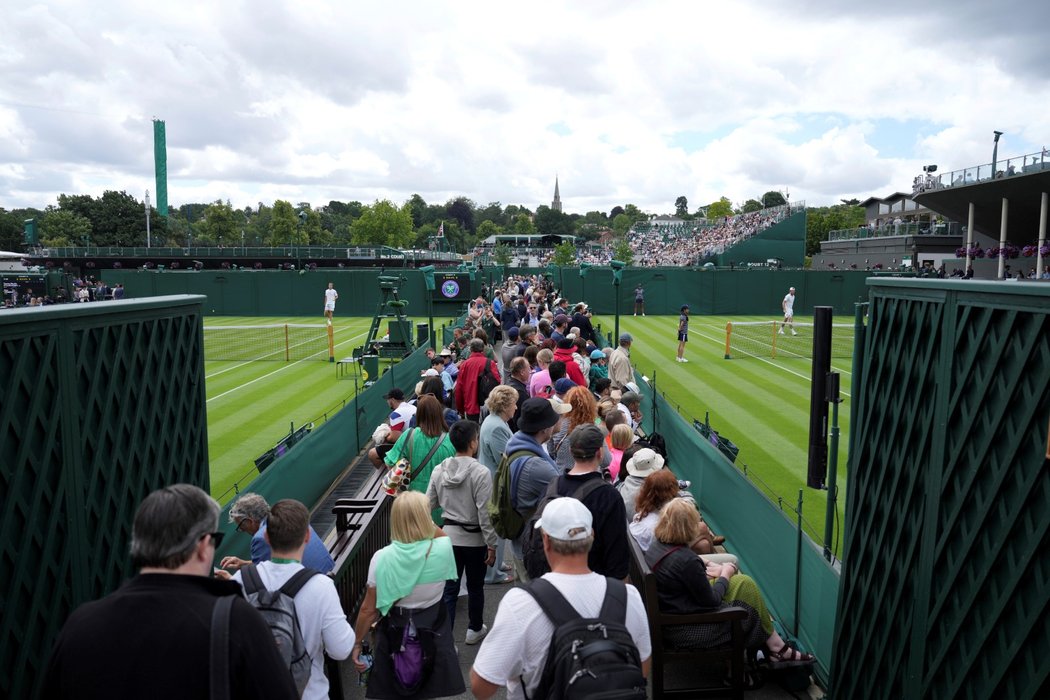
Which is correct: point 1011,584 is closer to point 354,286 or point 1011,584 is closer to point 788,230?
point 354,286

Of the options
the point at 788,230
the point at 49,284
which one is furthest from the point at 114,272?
the point at 788,230

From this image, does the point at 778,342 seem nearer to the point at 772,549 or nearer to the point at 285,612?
the point at 772,549

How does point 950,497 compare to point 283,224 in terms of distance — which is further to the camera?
point 283,224

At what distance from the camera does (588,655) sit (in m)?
3.19

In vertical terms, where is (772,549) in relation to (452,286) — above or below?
below

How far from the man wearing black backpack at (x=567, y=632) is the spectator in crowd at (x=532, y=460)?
2411mm

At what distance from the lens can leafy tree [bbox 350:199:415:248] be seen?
11362cm

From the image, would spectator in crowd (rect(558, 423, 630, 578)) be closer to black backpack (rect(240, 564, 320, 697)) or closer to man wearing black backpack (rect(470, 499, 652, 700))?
man wearing black backpack (rect(470, 499, 652, 700))

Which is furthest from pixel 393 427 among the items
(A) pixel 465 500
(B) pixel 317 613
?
(B) pixel 317 613

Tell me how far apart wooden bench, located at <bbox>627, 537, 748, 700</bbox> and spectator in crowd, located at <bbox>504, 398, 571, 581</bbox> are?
0.97 m

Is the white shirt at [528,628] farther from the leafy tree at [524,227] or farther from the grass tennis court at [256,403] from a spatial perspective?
the leafy tree at [524,227]

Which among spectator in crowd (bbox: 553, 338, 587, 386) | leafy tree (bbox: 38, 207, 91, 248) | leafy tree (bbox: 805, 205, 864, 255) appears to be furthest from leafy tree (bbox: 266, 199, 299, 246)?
spectator in crowd (bbox: 553, 338, 587, 386)

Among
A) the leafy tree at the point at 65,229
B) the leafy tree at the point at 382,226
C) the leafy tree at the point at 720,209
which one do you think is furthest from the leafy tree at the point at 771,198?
the leafy tree at the point at 65,229

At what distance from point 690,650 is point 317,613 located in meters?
2.94
